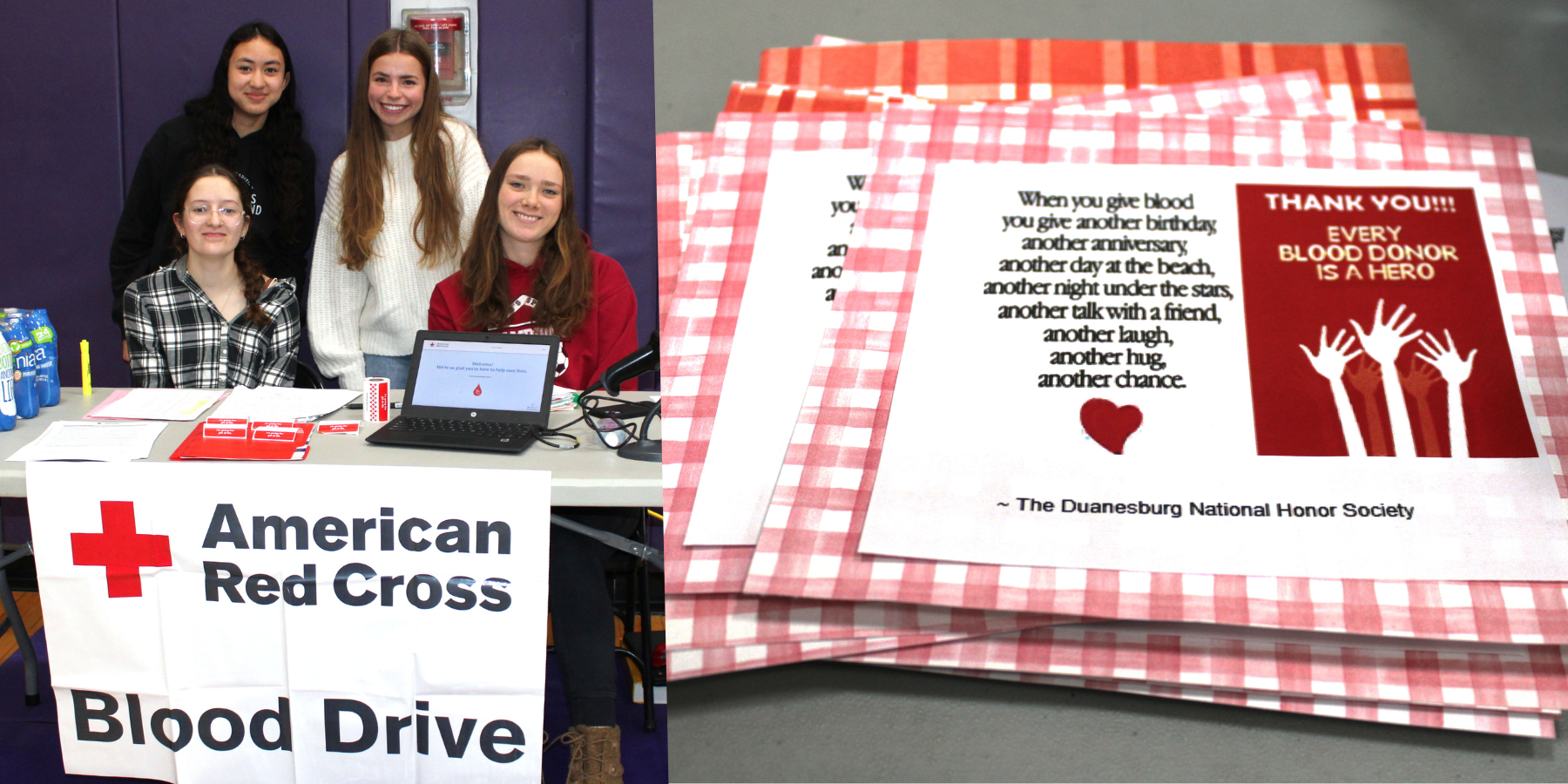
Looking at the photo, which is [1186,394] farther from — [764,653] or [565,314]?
[565,314]

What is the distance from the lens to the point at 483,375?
98 cm

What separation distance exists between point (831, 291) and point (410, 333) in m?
0.57

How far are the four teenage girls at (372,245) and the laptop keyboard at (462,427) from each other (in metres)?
0.13

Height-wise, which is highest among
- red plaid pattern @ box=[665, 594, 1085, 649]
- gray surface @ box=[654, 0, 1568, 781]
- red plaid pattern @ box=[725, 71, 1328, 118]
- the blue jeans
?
red plaid pattern @ box=[725, 71, 1328, 118]

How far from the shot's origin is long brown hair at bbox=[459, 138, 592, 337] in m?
1.05

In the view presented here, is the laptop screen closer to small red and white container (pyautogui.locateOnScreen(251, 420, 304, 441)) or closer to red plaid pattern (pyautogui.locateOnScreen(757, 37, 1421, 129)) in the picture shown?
small red and white container (pyautogui.locateOnScreen(251, 420, 304, 441))

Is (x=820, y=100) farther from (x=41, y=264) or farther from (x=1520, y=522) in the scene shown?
(x=41, y=264)

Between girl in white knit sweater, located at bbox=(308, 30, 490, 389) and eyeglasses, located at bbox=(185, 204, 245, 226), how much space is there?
0.11 metres

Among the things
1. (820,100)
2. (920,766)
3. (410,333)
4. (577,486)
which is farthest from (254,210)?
(920,766)

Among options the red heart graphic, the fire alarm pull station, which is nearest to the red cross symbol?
the fire alarm pull station

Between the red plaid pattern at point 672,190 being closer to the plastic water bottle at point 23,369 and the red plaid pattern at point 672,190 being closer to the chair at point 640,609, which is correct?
the chair at point 640,609

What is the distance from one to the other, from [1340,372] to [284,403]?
3.57ft

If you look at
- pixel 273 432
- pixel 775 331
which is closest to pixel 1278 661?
pixel 775 331

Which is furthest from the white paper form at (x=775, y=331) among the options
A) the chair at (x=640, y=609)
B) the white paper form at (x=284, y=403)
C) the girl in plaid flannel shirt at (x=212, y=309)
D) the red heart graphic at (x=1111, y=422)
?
the girl in plaid flannel shirt at (x=212, y=309)
